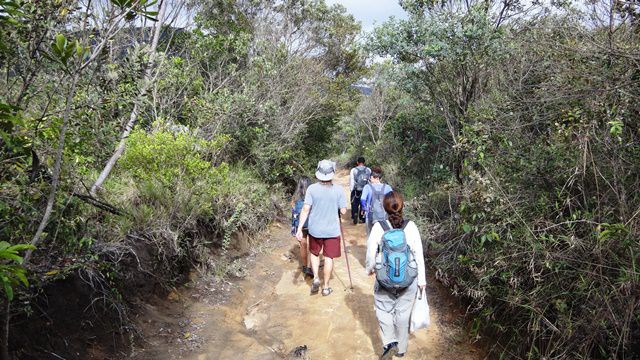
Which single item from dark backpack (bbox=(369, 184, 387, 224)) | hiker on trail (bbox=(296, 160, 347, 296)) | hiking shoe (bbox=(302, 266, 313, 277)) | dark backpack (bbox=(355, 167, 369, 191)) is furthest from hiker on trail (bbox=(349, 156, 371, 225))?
hiker on trail (bbox=(296, 160, 347, 296))

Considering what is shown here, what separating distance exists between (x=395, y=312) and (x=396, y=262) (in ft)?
1.91

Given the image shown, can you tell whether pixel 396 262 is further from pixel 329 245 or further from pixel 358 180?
pixel 358 180

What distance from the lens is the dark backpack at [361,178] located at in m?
8.95

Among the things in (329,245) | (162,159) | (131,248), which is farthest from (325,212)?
(131,248)

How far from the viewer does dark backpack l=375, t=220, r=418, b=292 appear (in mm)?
3719

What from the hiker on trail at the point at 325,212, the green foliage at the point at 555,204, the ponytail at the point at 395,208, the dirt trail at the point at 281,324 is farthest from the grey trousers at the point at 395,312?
the hiker on trail at the point at 325,212

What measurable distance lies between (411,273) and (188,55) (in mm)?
8459

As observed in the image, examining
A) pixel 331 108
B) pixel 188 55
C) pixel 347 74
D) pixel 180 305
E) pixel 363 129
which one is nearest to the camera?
pixel 180 305

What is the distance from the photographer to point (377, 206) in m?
6.59

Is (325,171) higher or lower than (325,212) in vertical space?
higher

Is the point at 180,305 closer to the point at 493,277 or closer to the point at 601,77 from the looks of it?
the point at 493,277

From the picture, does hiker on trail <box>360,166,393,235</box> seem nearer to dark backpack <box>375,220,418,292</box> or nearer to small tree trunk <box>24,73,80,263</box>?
dark backpack <box>375,220,418,292</box>

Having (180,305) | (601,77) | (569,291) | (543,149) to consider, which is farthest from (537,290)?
(180,305)

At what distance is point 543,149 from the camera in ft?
15.1
